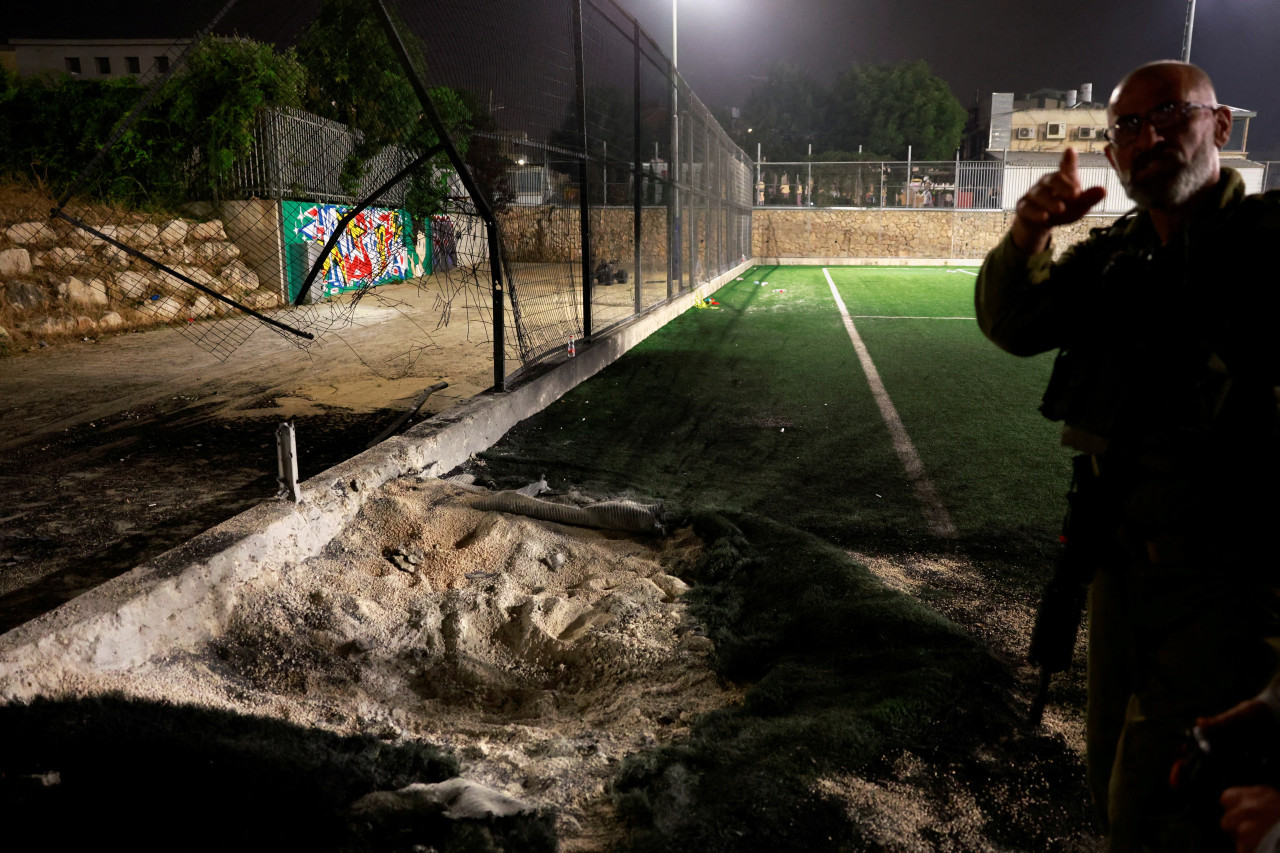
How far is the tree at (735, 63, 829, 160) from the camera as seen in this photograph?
70.4m

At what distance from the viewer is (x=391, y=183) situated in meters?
5.54

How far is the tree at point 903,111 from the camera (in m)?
64.2

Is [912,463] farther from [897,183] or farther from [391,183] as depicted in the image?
[897,183]

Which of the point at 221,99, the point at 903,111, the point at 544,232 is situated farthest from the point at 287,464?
the point at 903,111

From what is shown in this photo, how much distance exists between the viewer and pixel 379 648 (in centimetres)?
324

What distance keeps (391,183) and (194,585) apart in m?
3.18

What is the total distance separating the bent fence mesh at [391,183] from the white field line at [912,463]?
294cm

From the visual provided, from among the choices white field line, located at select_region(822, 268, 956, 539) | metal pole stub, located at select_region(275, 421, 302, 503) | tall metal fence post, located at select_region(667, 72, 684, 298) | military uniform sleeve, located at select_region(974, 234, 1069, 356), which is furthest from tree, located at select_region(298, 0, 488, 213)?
tall metal fence post, located at select_region(667, 72, 684, 298)

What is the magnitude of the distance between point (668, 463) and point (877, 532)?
1739 millimetres

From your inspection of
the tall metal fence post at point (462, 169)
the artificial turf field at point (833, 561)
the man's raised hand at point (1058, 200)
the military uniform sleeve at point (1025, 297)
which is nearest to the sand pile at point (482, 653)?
the artificial turf field at point (833, 561)

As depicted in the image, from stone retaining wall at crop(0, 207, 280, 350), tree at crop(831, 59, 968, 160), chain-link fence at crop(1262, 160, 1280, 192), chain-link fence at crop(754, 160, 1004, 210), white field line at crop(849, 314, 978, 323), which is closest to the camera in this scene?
stone retaining wall at crop(0, 207, 280, 350)

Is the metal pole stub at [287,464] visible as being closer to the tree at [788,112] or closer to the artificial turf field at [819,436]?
the artificial turf field at [819,436]

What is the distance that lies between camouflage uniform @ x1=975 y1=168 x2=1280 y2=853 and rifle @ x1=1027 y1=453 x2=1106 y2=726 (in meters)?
0.02

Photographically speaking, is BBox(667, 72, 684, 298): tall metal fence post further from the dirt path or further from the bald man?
the bald man
